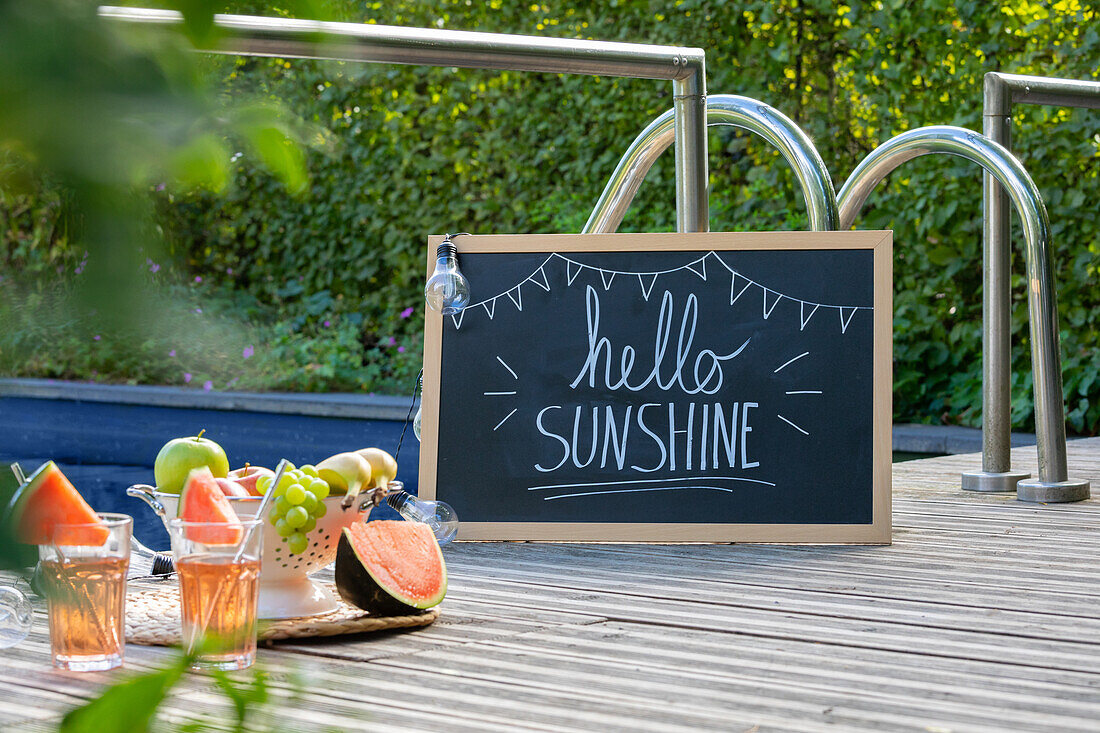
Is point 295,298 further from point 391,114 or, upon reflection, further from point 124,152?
point 124,152

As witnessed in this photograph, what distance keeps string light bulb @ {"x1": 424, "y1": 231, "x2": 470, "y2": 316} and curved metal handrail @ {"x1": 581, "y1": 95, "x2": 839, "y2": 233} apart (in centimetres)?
36

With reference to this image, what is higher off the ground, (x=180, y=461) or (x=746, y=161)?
(x=746, y=161)

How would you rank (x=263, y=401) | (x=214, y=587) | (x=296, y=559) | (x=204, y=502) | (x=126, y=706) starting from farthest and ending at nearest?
(x=263, y=401) → (x=296, y=559) → (x=204, y=502) → (x=214, y=587) → (x=126, y=706)

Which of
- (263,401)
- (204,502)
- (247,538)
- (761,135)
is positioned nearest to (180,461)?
(204,502)

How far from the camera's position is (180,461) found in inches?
47.1

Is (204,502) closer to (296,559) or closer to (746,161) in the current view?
(296,559)

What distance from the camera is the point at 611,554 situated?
1649mm

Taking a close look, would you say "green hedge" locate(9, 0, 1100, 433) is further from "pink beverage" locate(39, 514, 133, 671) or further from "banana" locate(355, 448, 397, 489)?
"pink beverage" locate(39, 514, 133, 671)

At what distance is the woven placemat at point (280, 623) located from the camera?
3.69 feet

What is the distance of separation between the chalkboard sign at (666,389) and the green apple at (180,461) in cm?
54

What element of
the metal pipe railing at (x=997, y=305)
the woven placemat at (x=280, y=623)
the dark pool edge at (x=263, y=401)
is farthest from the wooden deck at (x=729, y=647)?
the dark pool edge at (x=263, y=401)

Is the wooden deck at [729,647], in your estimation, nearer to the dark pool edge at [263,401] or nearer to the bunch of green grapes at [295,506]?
the bunch of green grapes at [295,506]

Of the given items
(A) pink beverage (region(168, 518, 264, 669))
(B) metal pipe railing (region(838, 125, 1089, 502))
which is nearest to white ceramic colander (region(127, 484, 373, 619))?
(A) pink beverage (region(168, 518, 264, 669))

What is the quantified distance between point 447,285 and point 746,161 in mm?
→ 3885
